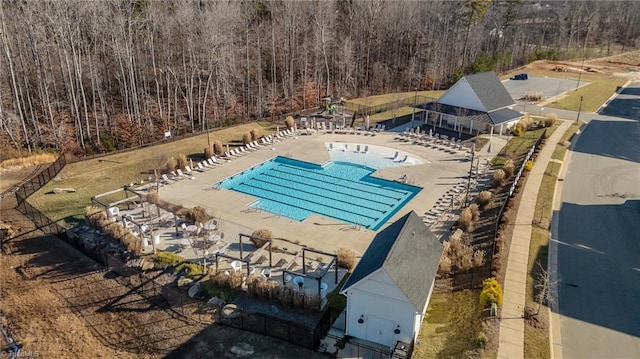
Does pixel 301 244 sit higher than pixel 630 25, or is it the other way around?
pixel 630 25

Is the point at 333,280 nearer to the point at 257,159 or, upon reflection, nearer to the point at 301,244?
the point at 301,244

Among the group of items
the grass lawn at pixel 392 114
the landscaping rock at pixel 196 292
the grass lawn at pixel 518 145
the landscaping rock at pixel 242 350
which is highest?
the grass lawn at pixel 392 114

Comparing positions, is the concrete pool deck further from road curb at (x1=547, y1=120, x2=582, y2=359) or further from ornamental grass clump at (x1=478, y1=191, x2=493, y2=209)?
road curb at (x1=547, y1=120, x2=582, y2=359)

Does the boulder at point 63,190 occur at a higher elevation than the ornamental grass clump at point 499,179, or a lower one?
lower

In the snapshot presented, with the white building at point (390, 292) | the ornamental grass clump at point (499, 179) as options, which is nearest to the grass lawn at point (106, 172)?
the white building at point (390, 292)

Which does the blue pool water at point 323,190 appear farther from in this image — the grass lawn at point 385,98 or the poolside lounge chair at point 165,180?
the grass lawn at point 385,98

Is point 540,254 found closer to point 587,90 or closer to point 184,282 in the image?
point 184,282

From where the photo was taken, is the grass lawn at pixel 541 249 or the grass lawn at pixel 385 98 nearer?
the grass lawn at pixel 541 249

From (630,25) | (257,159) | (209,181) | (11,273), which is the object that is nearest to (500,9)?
(630,25)
